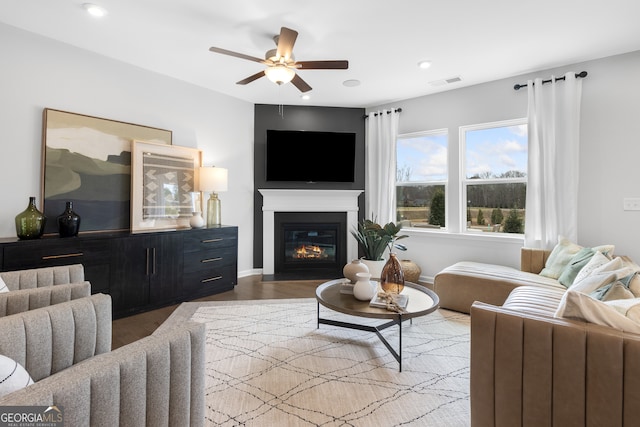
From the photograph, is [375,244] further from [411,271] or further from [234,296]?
[234,296]

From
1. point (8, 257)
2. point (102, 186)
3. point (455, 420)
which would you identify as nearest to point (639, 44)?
point (455, 420)

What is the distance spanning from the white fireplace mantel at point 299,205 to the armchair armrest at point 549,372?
3.60 m

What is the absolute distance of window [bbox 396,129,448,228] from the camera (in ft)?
15.1

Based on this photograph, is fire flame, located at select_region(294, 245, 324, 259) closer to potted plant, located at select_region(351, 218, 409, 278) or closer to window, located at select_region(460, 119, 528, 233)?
potted plant, located at select_region(351, 218, 409, 278)

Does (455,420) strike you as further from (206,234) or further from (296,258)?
(296,258)

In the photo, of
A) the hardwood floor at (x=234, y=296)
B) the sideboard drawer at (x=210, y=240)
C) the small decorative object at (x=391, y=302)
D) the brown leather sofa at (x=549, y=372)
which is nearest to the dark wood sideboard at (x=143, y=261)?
the sideboard drawer at (x=210, y=240)

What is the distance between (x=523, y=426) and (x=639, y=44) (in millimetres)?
3867

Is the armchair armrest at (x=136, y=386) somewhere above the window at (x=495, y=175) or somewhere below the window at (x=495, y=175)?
below

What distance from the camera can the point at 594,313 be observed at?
1.31m

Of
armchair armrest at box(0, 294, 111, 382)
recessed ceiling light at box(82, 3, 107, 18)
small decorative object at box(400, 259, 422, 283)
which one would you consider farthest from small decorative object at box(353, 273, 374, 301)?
recessed ceiling light at box(82, 3, 107, 18)

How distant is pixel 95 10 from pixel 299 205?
3231 mm

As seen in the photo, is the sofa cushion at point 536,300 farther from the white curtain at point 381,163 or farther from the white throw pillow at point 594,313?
the white curtain at point 381,163

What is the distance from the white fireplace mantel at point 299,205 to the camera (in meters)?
4.87

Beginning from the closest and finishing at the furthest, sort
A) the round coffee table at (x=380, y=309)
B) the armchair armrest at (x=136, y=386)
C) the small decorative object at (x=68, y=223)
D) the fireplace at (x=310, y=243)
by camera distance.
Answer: the armchair armrest at (x=136, y=386) < the round coffee table at (x=380, y=309) < the small decorative object at (x=68, y=223) < the fireplace at (x=310, y=243)
